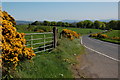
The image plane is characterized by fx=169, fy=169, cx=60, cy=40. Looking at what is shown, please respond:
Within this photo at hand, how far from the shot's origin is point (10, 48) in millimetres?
5359

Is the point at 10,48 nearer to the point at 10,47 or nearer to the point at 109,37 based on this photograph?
the point at 10,47

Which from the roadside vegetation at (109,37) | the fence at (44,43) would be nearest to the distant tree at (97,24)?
the roadside vegetation at (109,37)

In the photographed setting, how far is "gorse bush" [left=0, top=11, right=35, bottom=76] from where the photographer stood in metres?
5.19

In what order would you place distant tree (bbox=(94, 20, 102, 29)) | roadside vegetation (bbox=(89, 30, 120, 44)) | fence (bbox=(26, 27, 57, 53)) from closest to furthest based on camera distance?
fence (bbox=(26, 27, 57, 53)) < roadside vegetation (bbox=(89, 30, 120, 44)) < distant tree (bbox=(94, 20, 102, 29))

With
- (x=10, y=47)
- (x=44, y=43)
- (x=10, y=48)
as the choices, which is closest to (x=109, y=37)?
(x=44, y=43)

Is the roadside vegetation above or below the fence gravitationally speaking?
below

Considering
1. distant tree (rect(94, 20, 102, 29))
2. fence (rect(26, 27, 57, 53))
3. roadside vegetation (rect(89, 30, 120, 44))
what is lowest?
roadside vegetation (rect(89, 30, 120, 44))

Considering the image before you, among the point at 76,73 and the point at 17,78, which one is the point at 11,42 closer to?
the point at 17,78

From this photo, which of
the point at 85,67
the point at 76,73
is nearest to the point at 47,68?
the point at 76,73

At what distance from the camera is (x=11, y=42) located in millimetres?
5559

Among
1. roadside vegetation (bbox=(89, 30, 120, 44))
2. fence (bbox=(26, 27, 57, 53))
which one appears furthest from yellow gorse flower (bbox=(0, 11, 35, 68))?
roadside vegetation (bbox=(89, 30, 120, 44))

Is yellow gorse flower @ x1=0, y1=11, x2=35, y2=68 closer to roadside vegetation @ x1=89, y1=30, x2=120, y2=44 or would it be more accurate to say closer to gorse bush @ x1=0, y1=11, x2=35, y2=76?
gorse bush @ x1=0, y1=11, x2=35, y2=76

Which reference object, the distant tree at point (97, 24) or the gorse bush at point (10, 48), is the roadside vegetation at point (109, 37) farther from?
the distant tree at point (97, 24)

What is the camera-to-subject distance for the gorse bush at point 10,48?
5191 millimetres
